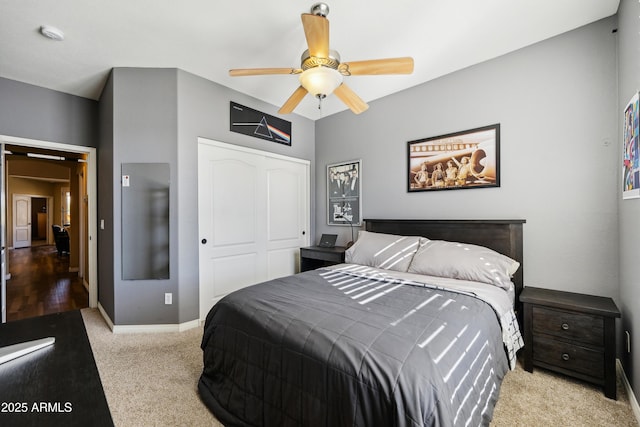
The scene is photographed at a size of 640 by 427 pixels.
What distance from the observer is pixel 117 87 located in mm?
2848

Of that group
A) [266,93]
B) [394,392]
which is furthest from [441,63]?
[394,392]

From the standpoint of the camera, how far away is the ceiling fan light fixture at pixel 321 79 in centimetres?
193

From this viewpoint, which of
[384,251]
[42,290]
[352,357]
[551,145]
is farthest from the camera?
[42,290]

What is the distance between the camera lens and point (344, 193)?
401cm

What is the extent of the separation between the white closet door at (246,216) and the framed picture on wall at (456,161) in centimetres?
175

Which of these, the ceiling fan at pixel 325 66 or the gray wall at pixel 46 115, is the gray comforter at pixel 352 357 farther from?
the gray wall at pixel 46 115

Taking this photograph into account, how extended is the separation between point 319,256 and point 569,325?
97.6 inches

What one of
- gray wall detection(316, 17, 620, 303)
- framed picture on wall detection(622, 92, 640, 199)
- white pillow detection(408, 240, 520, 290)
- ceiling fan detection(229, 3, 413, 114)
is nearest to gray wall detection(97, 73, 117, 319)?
ceiling fan detection(229, 3, 413, 114)

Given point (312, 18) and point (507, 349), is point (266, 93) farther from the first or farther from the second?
point (507, 349)

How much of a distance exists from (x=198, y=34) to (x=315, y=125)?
2.31 meters

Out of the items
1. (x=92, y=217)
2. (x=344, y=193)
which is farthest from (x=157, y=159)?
(x=344, y=193)

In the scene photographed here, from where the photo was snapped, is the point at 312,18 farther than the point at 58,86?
No

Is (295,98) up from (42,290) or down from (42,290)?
up

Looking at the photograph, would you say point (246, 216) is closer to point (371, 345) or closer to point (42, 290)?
point (371, 345)
